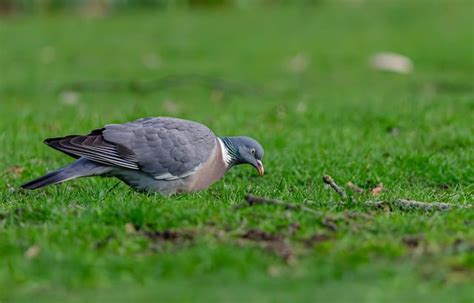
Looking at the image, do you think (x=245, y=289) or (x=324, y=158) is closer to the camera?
(x=245, y=289)

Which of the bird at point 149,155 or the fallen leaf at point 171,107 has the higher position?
the bird at point 149,155

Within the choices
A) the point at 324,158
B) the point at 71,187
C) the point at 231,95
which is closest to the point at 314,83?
the point at 231,95

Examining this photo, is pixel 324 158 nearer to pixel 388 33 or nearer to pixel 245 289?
pixel 245 289

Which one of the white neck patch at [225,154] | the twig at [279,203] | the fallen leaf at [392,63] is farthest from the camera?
the fallen leaf at [392,63]

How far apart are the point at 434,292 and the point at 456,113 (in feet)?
21.3

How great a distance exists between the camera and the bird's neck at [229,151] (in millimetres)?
7574

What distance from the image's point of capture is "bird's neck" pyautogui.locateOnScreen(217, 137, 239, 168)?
24.8 ft

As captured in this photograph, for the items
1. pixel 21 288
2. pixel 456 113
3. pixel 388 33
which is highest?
pixel 21 288

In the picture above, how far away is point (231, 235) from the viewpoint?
5.59 meters

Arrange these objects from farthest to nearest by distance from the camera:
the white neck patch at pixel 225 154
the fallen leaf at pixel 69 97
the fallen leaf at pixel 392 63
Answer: the fallen leaf at pixel 392 63 → the fallen leaf at pixel 69 97 → the white neck patch at pixel 225 154

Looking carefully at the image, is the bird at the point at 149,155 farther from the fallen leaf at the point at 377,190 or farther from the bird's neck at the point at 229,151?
the fallen leaf at the point at 377,190

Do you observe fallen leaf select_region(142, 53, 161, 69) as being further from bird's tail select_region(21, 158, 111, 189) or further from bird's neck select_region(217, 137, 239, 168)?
bird's tail select_region(21, 158, 111, 189)

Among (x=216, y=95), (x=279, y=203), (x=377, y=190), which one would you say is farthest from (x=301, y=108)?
(x=279, y=203)

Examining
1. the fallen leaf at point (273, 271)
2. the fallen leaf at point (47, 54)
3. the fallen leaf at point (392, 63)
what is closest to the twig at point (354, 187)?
the fallen leaf at point (273, 271)
